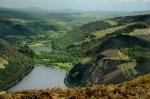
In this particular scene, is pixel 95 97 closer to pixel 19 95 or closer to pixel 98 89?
pixel 98 89

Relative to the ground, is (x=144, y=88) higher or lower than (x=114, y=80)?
higher

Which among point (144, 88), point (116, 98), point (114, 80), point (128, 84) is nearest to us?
point (116, 98)

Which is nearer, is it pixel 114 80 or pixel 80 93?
pixel 80 93

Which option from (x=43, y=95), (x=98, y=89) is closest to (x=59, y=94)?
(x=43, y=95)

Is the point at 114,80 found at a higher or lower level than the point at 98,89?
lower

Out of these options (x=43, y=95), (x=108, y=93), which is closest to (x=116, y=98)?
(x=108, y=93)

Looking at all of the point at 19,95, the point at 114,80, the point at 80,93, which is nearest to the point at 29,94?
the point at 19,95

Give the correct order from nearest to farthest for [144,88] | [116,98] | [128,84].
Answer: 1. [116,98]
2. [144,88]
3. [128,84]

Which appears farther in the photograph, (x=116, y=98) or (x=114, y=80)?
(x=114, y=80)

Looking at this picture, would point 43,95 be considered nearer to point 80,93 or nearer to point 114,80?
point 80,93
